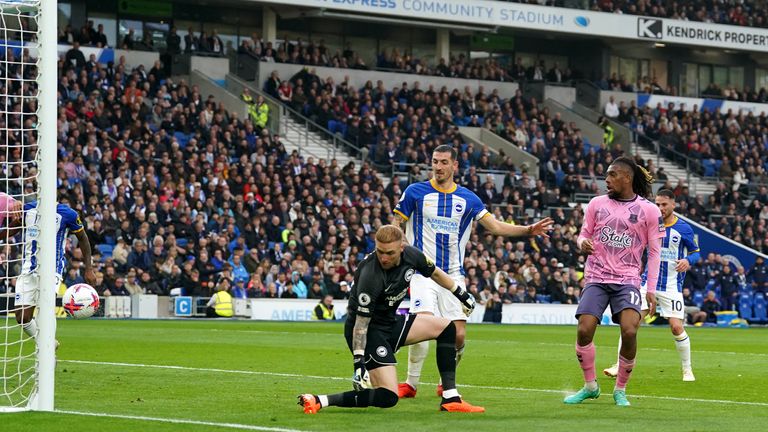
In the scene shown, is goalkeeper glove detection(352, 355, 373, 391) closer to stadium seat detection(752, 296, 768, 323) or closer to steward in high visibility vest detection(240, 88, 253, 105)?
stadium seat detection(752, 296, 768, 323)

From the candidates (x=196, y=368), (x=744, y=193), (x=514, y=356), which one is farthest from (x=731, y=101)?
(x=196, y=368)

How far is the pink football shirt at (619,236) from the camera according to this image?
1170 cm

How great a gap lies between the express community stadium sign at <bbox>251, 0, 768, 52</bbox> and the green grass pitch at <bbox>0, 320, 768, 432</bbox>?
23.8 metres

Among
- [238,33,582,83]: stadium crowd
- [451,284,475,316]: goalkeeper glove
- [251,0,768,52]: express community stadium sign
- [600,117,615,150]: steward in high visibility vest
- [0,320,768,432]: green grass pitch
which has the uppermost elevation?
[251,0,768,52]: express community stadium sign

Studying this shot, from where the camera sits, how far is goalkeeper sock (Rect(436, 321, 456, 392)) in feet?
36.5

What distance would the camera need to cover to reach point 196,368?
52.0 feet

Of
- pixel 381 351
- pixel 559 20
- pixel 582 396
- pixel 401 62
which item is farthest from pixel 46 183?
pixel 559 20

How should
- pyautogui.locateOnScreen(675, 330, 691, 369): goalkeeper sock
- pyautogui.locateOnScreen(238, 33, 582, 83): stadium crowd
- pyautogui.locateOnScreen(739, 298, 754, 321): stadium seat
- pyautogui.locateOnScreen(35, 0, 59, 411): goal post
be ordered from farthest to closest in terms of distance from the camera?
1. pyautogui.locateOnScreen(238, 33, 582, 83): stadium crowd
2. pyautogui.locateOnScreen(739, 298, 754, 321): stadium seat
3. pyautogui.locateOnScreen(675, 330, 691, 369): goalkeeper sock
4. pyautogui.locateOnScreen(35, 0, 59, 411): goal post

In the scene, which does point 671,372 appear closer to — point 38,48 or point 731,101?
point 38,48

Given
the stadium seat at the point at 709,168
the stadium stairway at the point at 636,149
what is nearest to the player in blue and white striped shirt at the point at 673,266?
the stadium stairway at the point at 636,149

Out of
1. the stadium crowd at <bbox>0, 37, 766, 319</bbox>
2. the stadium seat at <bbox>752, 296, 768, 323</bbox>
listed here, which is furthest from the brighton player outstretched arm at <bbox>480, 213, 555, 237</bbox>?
the stadium seat at <bbox>752, 296, 768, 323</bbox>

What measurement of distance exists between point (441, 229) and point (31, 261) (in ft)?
13.1

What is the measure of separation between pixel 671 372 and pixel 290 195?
20927 millimetres

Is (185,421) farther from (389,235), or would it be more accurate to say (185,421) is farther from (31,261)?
(31,261)
